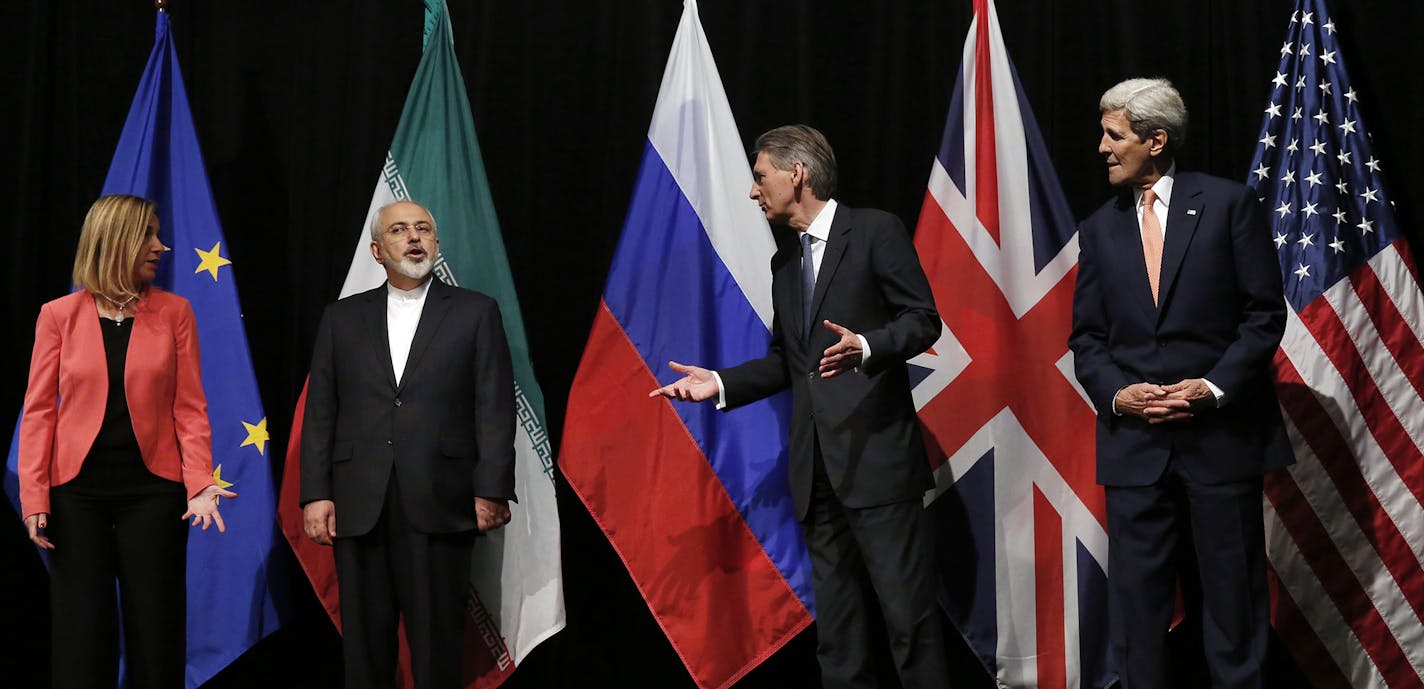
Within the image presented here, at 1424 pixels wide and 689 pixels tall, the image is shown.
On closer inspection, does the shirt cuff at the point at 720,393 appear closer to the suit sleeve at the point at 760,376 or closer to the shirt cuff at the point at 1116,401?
the suit sleeve at the point at 760,376

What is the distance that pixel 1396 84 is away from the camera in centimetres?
388

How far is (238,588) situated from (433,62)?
163 cm

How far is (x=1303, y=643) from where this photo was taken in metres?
3.47

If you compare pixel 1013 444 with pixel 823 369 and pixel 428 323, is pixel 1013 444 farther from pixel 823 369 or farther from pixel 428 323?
pixel 428 323

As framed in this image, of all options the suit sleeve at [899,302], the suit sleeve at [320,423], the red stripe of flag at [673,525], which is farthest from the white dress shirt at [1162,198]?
the suit sleeve at [320,423]

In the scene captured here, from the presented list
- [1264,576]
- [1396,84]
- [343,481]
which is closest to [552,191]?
[343,481]

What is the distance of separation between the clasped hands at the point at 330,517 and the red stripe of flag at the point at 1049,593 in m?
1.47

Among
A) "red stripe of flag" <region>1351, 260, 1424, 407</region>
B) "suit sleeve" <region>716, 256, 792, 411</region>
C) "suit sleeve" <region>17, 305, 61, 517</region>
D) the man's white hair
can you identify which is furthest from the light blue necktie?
"suit sleeve" <region>17, 305, 61, 517</region>

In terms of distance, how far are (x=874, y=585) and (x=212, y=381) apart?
6.50ft

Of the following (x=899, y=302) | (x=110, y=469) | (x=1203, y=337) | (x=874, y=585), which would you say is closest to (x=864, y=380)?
(x=899, y=302)

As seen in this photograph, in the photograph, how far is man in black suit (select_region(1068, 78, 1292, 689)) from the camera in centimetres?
289

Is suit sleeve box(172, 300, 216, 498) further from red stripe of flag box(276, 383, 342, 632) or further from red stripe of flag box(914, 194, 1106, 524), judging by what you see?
red stripe of flag box(914, 194, 1106, 524)

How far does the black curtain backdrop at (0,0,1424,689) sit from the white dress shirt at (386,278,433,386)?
0.68m

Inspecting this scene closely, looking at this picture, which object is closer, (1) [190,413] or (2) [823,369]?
(2) [823,369]
